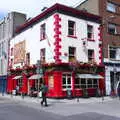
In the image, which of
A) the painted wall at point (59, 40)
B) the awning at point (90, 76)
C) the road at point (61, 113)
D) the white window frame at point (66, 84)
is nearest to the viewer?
the road at point (61, 113)

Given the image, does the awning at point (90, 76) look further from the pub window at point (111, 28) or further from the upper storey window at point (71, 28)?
the pub window at point (111, 28)

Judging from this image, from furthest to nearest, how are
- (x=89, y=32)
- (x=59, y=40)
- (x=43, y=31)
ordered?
(x=89, y=32)
(x=43, y=31)
(x=59, y=40)

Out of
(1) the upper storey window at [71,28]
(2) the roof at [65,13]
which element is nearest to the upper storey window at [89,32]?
(2) the roof at [65,13]

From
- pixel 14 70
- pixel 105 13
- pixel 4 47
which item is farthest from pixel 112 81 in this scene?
pixel 4 47

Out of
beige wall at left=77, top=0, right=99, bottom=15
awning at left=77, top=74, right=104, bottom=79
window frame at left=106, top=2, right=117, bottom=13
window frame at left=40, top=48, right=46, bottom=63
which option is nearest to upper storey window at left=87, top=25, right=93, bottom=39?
beige wall at left=77, top=0, right=99, bottom=15

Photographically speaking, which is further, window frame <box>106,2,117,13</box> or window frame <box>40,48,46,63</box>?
window frame <box>106,2,117,13</box>

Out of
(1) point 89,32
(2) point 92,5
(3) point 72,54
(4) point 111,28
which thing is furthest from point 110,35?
(3) point 72,54

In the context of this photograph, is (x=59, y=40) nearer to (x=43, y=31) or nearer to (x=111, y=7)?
(x=43, y=31)

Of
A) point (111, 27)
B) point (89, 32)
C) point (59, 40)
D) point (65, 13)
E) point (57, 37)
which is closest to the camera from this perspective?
point (57, 37)

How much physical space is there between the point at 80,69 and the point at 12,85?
519 inches

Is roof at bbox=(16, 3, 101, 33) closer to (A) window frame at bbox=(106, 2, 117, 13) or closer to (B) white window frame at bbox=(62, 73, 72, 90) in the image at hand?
(A) window frame at bbox=(106, 2, 117, 13)

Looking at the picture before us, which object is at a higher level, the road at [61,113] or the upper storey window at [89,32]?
the upper storey window at [89,32]

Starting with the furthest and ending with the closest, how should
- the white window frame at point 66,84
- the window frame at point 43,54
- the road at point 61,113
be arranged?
the window frame at point 43,54
the white window frame at point 66,84
the road at point 61,113

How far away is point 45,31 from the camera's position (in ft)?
99.0
